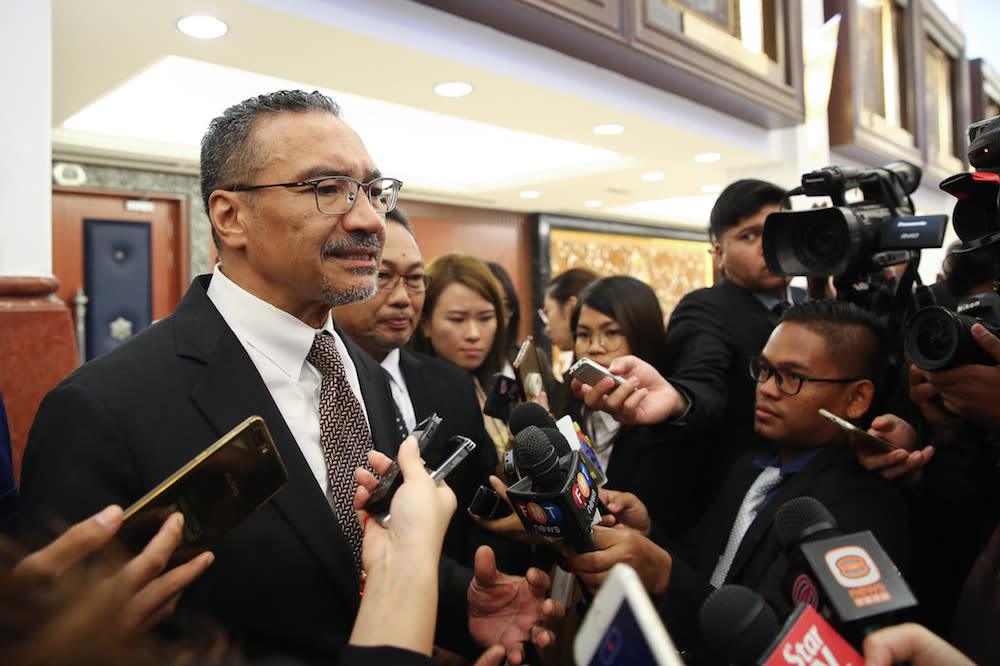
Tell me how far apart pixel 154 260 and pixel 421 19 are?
9.72 ft

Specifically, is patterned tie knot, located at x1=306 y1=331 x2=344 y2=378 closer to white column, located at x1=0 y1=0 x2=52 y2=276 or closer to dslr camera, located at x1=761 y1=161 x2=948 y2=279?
dslr camera, located at x1=761 y1=161 x2=948 y2=279

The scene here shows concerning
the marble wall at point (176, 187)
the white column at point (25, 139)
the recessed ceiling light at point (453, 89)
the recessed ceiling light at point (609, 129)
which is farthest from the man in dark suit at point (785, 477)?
the marble wall at point (176, 187)

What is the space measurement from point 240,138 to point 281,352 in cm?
37

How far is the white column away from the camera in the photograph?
1.76 metres

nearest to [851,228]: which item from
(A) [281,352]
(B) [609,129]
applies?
(A) [281,352]

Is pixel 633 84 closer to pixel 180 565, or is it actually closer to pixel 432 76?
pixel 432 76

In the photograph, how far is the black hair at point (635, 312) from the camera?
80.0 inches

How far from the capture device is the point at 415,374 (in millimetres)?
1724

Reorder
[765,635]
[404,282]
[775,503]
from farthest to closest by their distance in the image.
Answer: [404,282] → [775,503] → [765,635]

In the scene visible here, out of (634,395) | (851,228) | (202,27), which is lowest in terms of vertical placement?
(634,395)

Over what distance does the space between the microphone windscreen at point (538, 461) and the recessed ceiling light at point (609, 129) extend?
3.30m

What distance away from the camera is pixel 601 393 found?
136 cm

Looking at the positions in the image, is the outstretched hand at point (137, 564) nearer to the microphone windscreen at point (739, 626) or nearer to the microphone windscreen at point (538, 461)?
the microphone windscreen at point (538, 461)

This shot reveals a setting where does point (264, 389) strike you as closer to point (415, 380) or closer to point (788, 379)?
point (415, 380)
